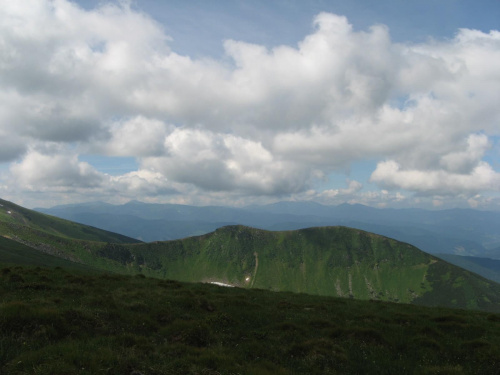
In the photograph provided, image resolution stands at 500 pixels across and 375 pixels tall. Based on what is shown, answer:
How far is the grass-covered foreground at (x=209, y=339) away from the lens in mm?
10148

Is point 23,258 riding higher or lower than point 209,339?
lower

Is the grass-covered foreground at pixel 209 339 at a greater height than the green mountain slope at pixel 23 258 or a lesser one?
greater

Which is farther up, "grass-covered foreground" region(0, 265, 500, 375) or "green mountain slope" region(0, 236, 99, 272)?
"grass-covered foreground" region(0, 265, 500, 375)

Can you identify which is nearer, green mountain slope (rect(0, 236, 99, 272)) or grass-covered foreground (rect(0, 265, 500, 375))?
grass-covered foreground (rect(0, 265, 500, 375))

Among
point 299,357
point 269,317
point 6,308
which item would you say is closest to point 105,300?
point 6,308

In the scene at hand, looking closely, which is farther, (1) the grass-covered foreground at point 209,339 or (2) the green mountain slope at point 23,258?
(2) the green mountain slope at point 23,258

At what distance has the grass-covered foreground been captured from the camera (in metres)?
10.1

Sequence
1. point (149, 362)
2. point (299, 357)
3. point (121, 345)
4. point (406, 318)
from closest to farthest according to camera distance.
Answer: point (149, 362)
point (121, 345)
point (299, 357)
point (406, 318)

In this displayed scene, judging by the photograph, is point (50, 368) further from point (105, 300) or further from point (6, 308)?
point (105, 300)

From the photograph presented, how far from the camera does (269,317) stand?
18750 mm

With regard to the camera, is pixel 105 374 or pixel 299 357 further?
pixel 299 357

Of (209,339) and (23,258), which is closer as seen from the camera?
(209,339)

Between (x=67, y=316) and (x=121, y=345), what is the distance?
3883 millimetres

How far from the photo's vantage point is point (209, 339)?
13.8 metres
